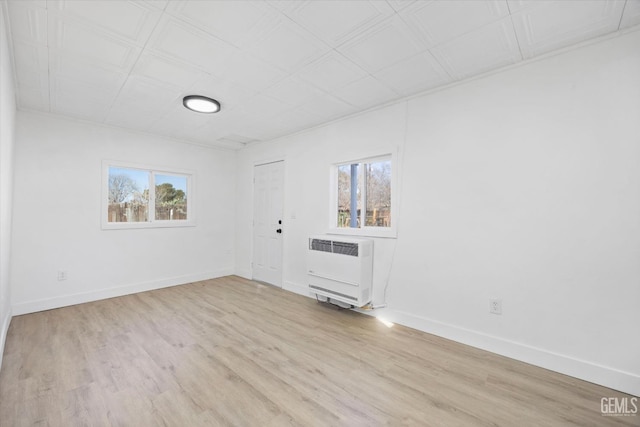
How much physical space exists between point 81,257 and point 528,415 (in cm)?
500

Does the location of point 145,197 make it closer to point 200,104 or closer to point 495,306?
point 200,104

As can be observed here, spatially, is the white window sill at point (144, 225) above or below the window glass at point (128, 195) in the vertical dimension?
below

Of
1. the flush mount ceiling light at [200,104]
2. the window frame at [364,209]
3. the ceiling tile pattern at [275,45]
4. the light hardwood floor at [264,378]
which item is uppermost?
the ceiling tile pattern at [275,45]

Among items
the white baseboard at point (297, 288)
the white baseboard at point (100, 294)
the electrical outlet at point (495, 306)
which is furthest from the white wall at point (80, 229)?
the electrical outlet at point (495, 306)

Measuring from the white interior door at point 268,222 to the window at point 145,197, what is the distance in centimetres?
118

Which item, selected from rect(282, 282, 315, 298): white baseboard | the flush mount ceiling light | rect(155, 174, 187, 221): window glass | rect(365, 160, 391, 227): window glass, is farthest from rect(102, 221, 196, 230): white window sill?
rect(365, 160, 391, 227): window glass

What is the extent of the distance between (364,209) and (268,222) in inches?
77.2

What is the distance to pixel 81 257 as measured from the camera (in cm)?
367

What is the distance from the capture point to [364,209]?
3.49 meters

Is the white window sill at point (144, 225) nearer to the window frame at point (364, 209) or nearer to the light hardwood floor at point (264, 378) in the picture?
the light hardwood floor at point (264, 378)

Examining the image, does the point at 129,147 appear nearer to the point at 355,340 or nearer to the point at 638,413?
the point at 355,340

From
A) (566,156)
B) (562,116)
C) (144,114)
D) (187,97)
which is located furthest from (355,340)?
(144,114)

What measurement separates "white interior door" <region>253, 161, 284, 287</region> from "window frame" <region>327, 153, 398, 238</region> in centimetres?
108

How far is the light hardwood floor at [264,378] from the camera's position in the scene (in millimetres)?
1658
